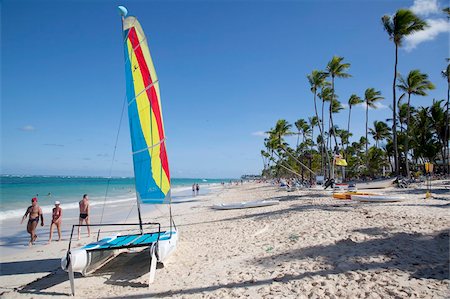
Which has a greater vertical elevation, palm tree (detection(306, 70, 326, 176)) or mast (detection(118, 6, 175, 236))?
palm tree (detection(306, 70, 326, 176))

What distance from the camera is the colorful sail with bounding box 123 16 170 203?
716 cm

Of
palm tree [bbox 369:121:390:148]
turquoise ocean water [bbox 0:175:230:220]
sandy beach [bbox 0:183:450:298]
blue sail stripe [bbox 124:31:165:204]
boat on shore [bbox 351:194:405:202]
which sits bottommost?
turquoise ocean water [bbox 0:175:230:220]

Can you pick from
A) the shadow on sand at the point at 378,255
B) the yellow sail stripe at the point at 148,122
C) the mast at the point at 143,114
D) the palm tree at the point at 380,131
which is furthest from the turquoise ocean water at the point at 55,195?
the palm tree at the point at 380,131

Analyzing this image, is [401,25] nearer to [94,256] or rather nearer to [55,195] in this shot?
[94,256]

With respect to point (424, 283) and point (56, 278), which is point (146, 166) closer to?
point (56, 278)

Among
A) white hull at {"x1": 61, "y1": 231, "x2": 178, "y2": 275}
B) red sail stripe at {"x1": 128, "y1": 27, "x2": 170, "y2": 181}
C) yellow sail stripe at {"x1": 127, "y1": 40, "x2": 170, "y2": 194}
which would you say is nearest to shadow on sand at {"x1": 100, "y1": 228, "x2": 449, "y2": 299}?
white hull at {"x1": 61, "y1": 231, "x2": 178, "y2": 275}

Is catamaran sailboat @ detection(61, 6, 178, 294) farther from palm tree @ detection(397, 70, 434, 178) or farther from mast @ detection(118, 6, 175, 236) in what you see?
palm tree @ detection(397, 70, 434, 178)

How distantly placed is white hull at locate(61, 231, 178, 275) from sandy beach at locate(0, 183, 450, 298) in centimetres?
20

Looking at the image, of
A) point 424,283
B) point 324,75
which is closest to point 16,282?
point 424,283

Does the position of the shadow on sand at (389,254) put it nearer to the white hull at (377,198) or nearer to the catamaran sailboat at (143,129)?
the catamaran sailboat at (143,129)

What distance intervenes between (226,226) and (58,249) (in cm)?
590

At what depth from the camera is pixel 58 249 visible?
9500 millimetres

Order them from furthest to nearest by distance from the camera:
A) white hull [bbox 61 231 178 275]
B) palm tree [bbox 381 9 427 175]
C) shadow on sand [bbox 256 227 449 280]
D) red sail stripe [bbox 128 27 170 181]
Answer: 1. palm tree [bbox 381 9 427 175]
2. red sail stripe [bbox 128 27 170 181]
3. white hull [bbox 61 231 178 275]
4. shadow on sand [bbox 256 227 449 280]

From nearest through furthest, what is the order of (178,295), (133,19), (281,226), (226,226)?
(178,295), (133,19), (281,226), (226,226)
